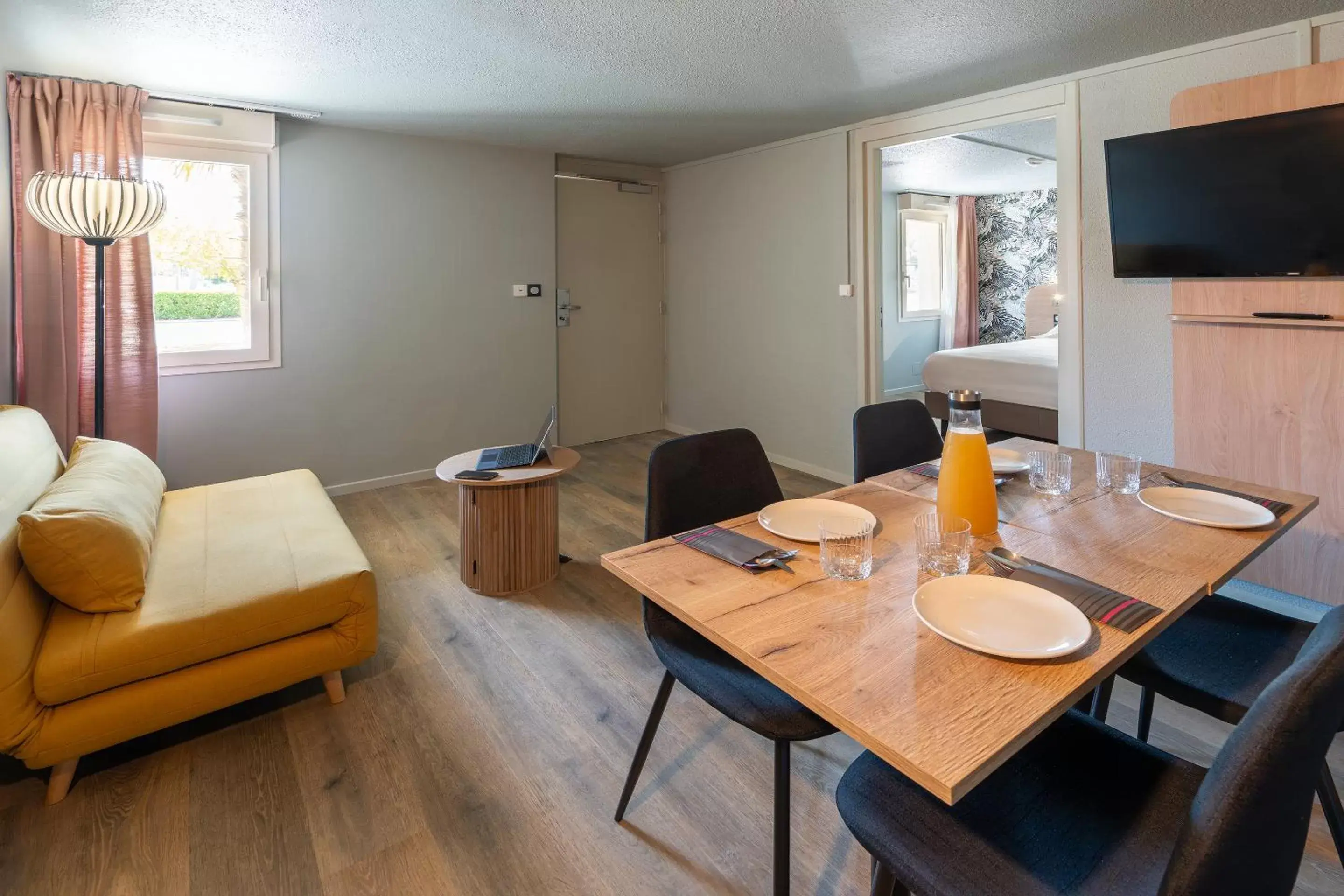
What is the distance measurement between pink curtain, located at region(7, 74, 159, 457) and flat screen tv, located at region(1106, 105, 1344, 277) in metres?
4.45

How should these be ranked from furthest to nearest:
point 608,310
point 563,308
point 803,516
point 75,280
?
point 608,310
point 563,308
point 75,280
point 803,516

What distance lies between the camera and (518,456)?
2.99 m

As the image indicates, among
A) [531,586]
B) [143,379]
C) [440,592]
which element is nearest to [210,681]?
[440,592]

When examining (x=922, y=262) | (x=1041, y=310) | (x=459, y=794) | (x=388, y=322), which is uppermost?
(x=922, y=262)

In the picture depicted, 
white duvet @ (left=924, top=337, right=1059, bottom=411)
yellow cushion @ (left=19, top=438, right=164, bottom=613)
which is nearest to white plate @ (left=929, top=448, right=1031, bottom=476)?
yellow cushion @ (left=19, top=438, right=164, bottom=613)

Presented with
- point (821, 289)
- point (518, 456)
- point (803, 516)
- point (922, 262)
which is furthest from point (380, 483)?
point (922, 262)

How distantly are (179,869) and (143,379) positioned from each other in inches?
110

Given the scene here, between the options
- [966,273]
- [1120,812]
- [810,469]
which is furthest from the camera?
[966,273]

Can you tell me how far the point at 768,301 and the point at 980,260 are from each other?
15.1 feet

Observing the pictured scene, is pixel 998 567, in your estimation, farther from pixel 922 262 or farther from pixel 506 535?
pixel 922 262

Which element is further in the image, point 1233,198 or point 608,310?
point 608,310

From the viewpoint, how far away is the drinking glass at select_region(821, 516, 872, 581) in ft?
4.11

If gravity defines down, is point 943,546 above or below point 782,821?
above

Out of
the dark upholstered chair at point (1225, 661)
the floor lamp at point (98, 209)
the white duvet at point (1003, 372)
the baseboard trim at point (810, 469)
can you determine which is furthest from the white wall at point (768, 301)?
the floor lamp at point (98, 209)
